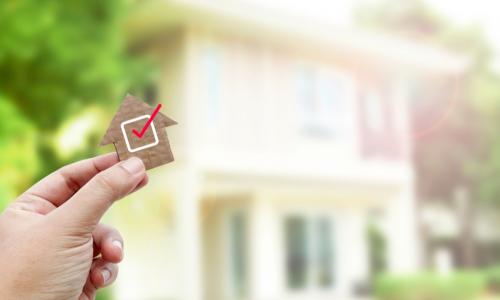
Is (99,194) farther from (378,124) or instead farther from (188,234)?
(378,124)

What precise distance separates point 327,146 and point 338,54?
1.78m

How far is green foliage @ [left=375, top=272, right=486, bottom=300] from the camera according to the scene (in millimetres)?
12672

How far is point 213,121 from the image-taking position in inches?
409

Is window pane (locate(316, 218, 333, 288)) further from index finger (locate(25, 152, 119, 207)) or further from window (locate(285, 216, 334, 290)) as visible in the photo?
index finger (locate(25, 152, 119, 207))

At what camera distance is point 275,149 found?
1100cm

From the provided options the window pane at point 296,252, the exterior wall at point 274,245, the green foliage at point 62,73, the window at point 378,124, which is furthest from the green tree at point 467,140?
the green foliage at point 62,73

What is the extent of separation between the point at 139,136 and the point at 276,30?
9647mm

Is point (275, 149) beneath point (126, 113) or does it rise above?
beneath

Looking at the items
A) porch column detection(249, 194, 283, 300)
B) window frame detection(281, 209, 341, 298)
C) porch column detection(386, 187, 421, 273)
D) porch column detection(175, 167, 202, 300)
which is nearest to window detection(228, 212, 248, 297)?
porch column detection(249, 194, 283, 300)

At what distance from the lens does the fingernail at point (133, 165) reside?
125cm

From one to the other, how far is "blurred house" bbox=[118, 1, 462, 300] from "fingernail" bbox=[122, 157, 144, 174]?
824 centimetres

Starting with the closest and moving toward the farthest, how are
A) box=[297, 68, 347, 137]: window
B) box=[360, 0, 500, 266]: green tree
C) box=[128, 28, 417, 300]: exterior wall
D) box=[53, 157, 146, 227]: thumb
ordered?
1. box=[53, 157, 146, 227]: thumb
2. box=[128, 28, 417, 300]: exterior wall
3. box=[297, 68, 347, 137]: window
4. box=[360, 0, 500, 266]: green tree

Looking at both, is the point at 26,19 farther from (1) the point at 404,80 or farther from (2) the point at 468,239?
(2) the point at 468,239

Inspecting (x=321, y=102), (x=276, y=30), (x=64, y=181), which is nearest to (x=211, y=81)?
(x=276, y=30)
